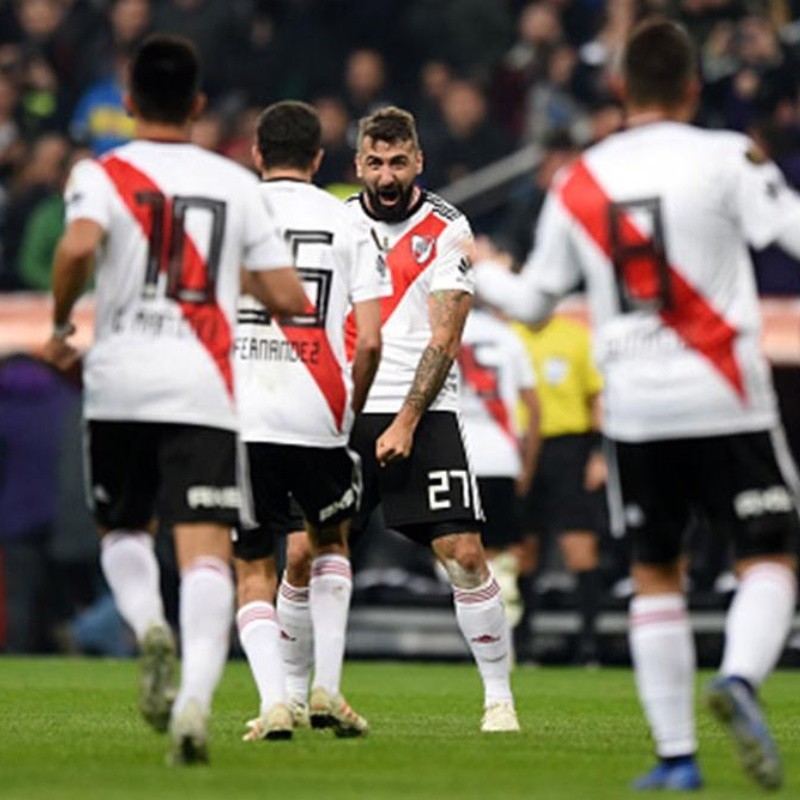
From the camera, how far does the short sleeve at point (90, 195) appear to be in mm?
9156

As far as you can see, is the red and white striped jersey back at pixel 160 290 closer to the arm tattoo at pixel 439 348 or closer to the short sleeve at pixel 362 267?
the short sleeve at pixel 362 267

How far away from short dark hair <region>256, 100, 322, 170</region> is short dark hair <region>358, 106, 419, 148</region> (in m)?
0.93

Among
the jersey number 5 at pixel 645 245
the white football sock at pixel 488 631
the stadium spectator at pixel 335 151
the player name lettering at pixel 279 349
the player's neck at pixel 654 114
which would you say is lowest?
the white football sock at pixel 488 631

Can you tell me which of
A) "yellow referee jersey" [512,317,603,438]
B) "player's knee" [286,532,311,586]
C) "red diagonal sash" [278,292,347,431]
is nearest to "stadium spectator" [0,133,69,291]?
"yellow referee jersey" [512,317,603,438]

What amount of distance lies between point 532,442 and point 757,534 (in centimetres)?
1083

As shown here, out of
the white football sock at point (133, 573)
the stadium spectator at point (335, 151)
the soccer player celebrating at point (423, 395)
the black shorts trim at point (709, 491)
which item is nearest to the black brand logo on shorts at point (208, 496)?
the white football sock at point (133, 573)

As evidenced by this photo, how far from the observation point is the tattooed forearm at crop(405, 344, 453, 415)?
38.7 ft

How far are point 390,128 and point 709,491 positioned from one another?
3659 mm

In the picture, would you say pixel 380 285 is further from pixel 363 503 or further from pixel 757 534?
pixel 757 534

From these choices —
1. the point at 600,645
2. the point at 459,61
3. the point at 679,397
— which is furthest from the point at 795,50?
the point at 679,397

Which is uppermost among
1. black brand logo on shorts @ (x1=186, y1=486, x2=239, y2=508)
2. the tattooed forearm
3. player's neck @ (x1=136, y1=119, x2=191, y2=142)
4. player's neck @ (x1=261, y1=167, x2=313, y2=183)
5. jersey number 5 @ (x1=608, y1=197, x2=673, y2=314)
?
player's neck @ (x1=261, y1=167, x2=313, y2=183)

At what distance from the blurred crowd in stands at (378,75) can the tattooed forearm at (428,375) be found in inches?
381

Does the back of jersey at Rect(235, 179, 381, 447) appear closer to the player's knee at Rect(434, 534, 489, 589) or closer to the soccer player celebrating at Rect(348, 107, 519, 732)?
the soccer player celebrating at Rect(348, 107, 519, 732)

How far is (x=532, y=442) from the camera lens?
19562mm
